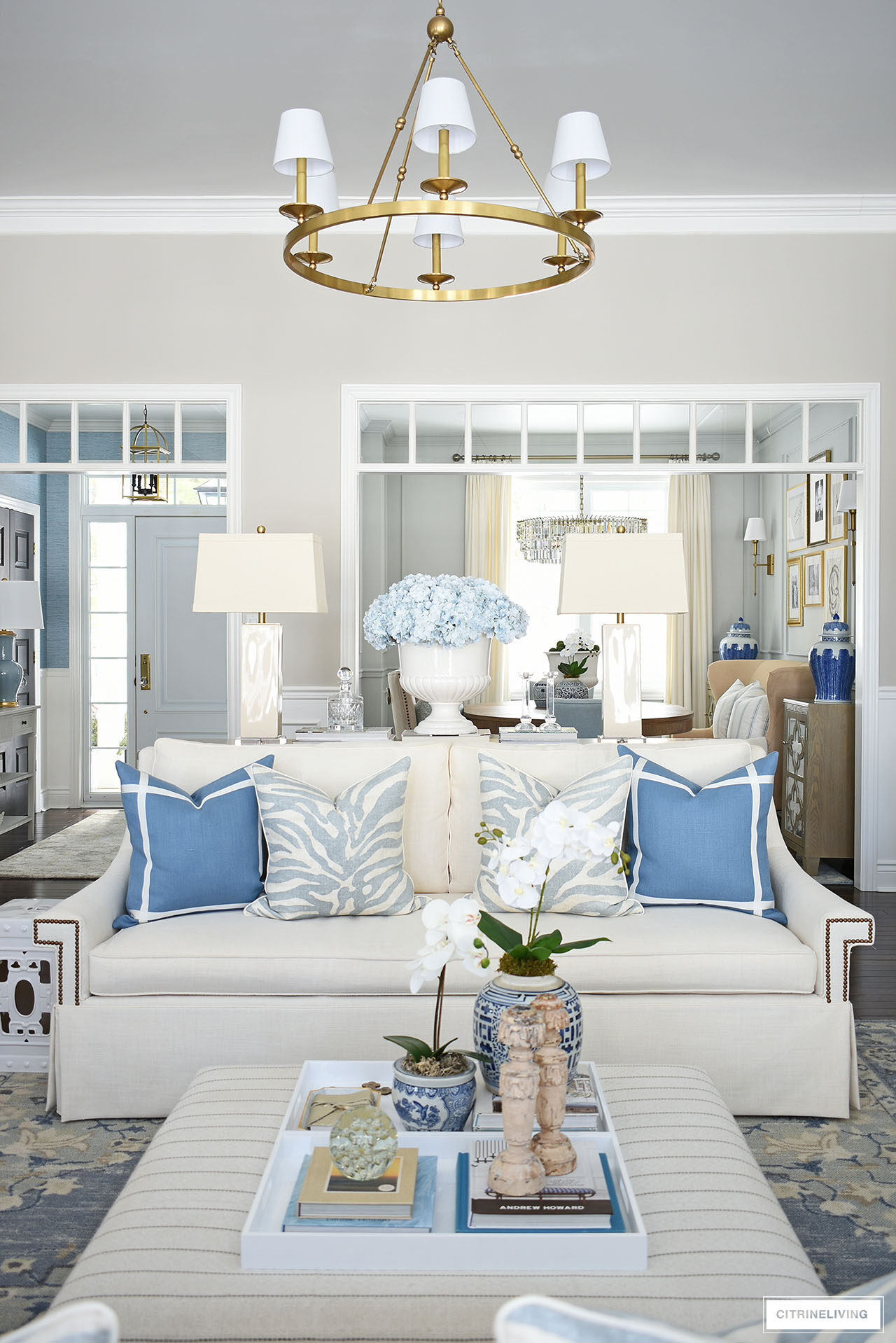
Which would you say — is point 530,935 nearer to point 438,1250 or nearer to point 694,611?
point 438,1250

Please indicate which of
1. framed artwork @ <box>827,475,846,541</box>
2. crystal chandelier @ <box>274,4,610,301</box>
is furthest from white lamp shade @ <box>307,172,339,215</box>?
framed artwork @ <box>827,475,846,541</box>

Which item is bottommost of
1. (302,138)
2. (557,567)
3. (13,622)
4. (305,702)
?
(305,702)

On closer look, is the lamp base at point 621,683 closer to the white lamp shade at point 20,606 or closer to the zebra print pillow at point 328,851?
the zebra print pillow at point 328,851

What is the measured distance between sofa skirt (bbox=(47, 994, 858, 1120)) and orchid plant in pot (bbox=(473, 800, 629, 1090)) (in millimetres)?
642

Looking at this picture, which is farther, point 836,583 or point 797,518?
point 797,518

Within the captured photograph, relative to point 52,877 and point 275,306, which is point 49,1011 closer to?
point 52,877

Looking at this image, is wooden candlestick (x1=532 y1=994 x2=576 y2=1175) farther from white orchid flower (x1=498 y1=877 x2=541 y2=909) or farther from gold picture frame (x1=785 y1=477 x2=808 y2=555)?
gold picture frame (x1=785 y1=477 x2=808 y2=555)

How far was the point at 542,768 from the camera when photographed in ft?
10.0

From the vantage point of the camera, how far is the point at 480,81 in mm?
3793

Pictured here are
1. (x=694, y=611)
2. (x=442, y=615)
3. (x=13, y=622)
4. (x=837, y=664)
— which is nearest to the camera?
(x=442, y=615)

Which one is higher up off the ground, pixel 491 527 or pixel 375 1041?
pixel 491 527

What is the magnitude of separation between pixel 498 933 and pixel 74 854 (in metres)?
4.35

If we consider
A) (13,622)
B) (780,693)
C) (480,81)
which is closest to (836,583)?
(780,693)

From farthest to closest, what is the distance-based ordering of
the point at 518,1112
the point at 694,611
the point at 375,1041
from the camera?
the point at 694,611 < the point at 375,1041 < the point at 518,1112
